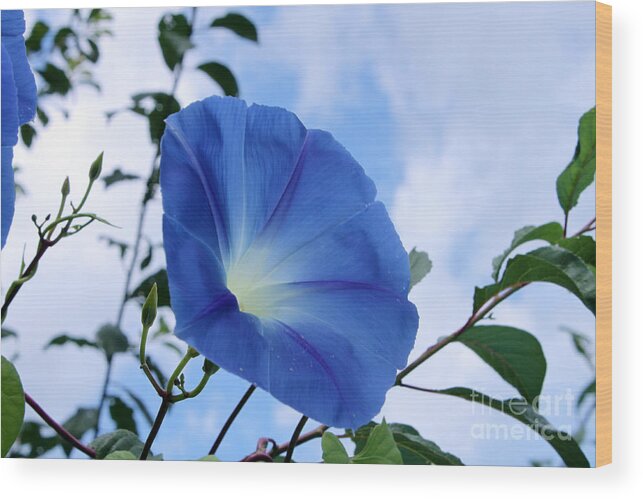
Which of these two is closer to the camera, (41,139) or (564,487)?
(564,487)

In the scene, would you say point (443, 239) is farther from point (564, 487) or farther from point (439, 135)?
point (564, 487)

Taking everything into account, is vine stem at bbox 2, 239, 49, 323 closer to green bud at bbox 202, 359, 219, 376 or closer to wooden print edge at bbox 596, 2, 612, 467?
green bud at bbox 202, 359, 219, 376

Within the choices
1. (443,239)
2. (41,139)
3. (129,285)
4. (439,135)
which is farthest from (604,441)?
(41,139)

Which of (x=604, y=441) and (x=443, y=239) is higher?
(x=443, y=239)

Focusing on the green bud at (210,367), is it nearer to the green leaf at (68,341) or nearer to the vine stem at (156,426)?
the vine stem at (156,426)

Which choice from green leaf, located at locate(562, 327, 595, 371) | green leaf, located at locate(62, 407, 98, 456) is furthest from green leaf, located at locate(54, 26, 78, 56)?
green leaf, located at locate(562, 327, 595, 371)

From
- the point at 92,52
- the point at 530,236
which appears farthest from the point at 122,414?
the point at 530,236
